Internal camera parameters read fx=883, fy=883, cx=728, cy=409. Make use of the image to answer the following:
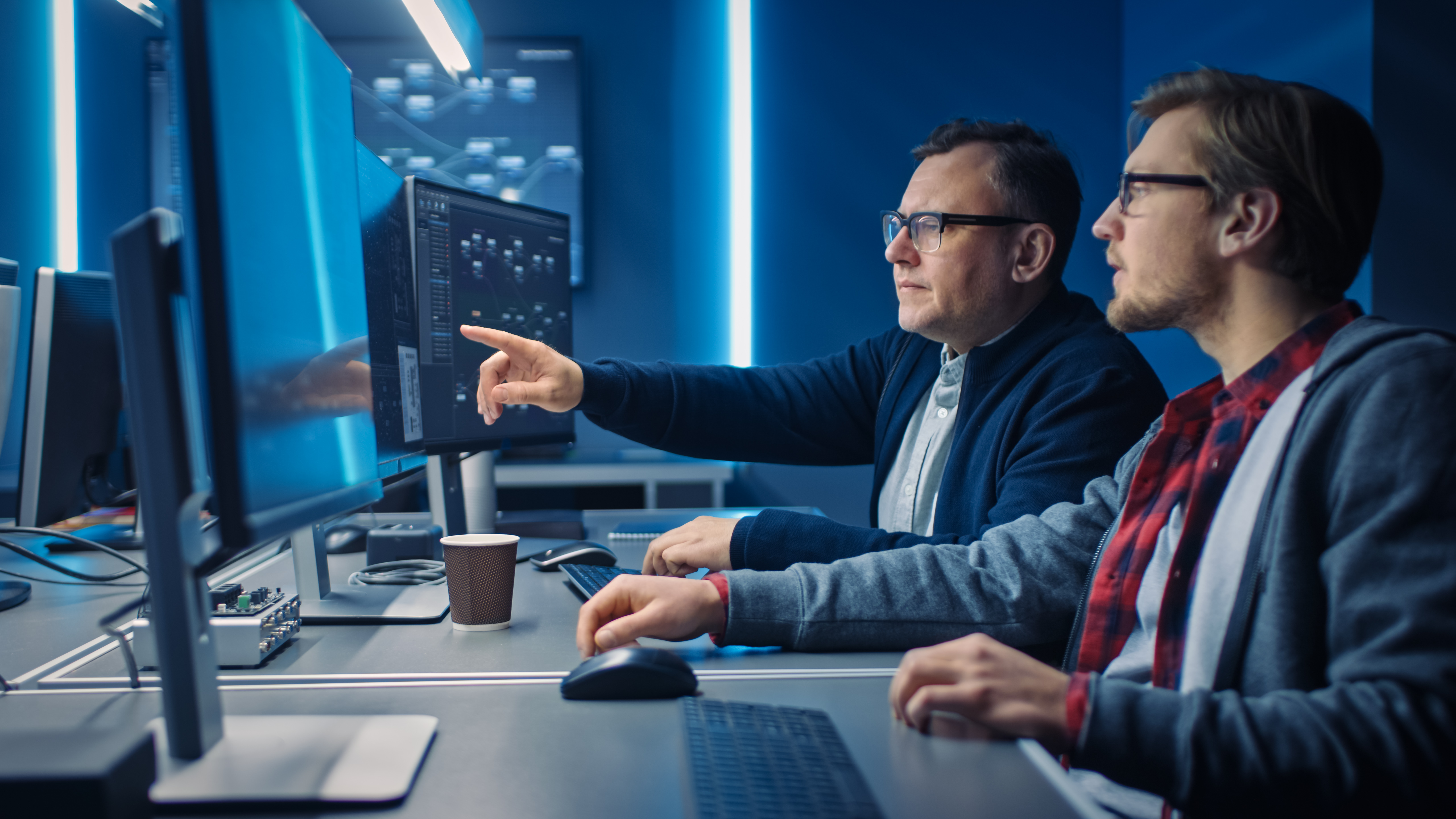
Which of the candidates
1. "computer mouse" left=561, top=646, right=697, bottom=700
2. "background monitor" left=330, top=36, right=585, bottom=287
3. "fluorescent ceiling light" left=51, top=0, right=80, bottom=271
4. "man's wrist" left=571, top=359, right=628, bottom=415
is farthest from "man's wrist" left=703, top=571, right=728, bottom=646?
"fluorescent ceiling light" left=51, top=0, right=80, bottom=271

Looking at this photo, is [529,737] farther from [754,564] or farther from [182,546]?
[754,564]

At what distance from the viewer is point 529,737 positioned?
0.66 metres

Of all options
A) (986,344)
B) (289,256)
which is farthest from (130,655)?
(986,344)

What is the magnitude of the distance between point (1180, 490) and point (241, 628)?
96 cm

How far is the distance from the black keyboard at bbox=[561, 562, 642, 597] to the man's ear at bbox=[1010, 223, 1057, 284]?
0.82 metres

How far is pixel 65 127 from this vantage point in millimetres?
3064

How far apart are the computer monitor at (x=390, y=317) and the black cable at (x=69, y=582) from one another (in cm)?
44

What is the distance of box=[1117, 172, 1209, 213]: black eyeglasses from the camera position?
1.00 metres

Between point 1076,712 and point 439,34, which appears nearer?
point 1076,712

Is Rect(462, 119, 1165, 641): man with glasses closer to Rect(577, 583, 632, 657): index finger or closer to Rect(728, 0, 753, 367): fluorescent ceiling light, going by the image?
Rect(577, 583, 632, 657): index finger

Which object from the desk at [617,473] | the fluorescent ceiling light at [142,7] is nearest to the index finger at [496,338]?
the fluorescent ceiling light at [142,7]

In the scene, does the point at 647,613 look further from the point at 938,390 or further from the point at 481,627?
the point at 938,390

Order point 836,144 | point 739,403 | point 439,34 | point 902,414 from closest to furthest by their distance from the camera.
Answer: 1. point 902,414
2. point 739,403
3. point 439,34
4. point 836,144

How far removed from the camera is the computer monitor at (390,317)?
3.53 ft
